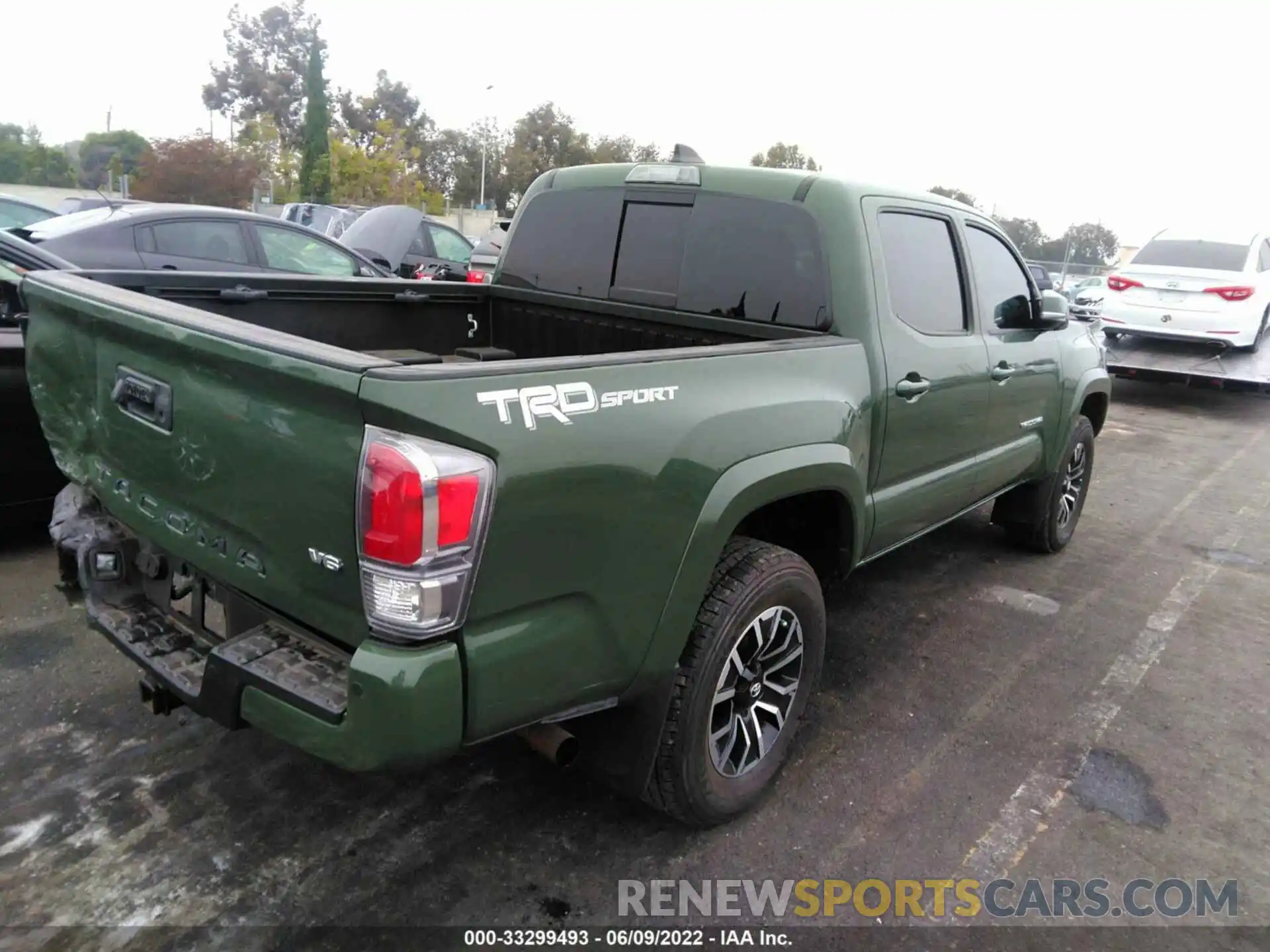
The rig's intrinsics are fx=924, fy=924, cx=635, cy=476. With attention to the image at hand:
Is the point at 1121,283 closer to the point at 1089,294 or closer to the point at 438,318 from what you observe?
the point at 438,318

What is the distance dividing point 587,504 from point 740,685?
1.05 m

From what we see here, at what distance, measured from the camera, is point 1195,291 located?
10.7 m

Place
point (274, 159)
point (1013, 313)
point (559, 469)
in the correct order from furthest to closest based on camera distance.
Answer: point (274, 159) < point (1013, 313) < point (559, 469)

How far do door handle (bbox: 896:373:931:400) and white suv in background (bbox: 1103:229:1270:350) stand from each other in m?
9.03

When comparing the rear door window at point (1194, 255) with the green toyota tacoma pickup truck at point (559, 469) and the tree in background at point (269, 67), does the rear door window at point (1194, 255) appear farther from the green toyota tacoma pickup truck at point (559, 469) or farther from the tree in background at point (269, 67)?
the tree in background at point (269, 67)

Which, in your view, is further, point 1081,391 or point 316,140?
point 316,140

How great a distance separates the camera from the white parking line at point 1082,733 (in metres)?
2.90

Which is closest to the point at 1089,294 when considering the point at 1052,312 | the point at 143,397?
the point at 1052,312

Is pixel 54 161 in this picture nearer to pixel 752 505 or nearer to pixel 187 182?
pixel 187 182

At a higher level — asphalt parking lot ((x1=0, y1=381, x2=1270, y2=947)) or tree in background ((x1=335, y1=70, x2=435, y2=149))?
tree in background ((x1=335, y1=70, x2=435, y2=149))

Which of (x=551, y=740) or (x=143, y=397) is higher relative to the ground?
(x=143, y=397)

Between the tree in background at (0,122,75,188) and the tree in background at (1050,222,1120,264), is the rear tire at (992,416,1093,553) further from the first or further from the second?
the tree in background at (0,122,75,188)

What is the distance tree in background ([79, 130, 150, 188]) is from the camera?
52406 millimetres

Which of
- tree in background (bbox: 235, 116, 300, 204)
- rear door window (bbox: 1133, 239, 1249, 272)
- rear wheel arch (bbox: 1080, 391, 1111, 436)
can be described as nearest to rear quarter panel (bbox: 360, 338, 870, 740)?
rear wheel arch (bbox: 1080, 391, 1111, 436)
